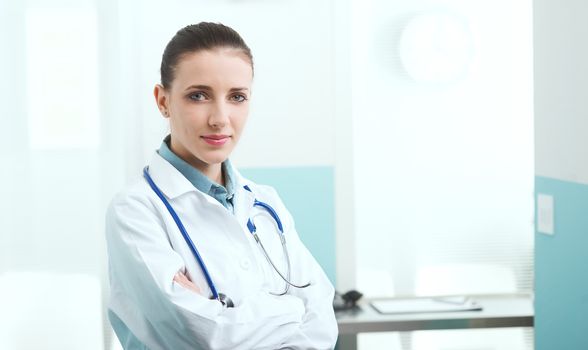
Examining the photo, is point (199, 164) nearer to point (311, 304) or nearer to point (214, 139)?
point (214, 139)

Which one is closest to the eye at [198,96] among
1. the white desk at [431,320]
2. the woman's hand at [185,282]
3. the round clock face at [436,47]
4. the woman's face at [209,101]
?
the woman's face at [209,101]

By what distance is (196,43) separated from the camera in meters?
1.38

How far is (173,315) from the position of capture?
1257 mm

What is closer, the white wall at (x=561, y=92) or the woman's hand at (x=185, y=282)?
the woman's hand at (x=185, y=282)

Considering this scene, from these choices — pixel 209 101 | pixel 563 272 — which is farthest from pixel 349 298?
pixel 209 101

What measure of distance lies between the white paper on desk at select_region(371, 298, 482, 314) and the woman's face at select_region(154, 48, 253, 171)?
1.19m

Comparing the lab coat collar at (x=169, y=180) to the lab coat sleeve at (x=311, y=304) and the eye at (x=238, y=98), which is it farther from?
the lab coat sleeve at (x=311, y=304)

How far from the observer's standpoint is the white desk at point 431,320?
2.23 m

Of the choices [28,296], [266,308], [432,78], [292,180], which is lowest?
[28,296]

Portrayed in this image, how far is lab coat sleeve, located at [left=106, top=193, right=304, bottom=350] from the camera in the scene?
49.5 inches

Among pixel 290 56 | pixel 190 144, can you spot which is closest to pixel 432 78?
pixel 290 56

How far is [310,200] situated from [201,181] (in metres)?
1.13

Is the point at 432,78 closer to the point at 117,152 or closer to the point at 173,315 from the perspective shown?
the point at 117,152

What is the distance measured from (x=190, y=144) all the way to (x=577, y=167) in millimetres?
1029
